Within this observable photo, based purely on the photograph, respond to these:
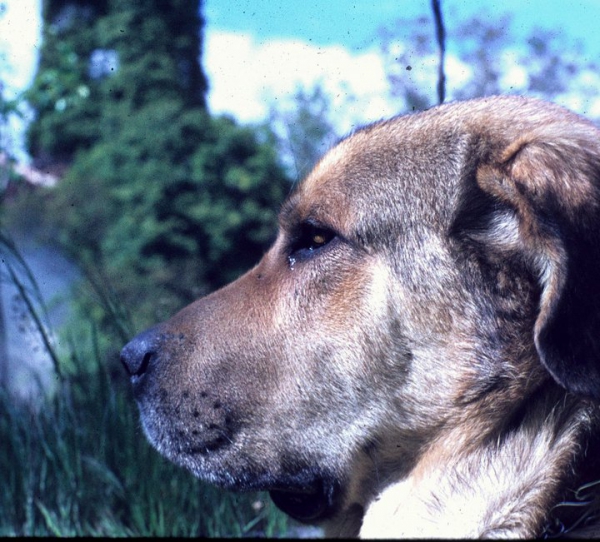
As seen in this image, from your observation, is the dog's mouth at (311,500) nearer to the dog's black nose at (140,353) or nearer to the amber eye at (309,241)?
the dog's black nose at (140,353)

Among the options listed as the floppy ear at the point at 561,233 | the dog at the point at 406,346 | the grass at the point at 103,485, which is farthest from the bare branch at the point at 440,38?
the grass at the point at 103,485

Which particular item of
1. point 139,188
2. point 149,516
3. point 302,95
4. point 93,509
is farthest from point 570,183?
point 139,188

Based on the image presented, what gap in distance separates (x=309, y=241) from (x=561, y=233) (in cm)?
109

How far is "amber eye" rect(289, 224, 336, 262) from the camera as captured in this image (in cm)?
301

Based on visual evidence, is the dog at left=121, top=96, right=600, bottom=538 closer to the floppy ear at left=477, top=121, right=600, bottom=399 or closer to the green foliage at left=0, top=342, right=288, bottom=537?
the floppy ear at left=477, top=121, right=600, bottom=399

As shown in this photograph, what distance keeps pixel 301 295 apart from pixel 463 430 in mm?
790

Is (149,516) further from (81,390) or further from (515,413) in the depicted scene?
(515,413)

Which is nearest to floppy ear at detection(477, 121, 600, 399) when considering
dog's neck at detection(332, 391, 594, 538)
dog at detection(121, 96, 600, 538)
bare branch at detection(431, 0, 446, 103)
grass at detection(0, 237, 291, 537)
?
dog at detection(121, 96, 600, 538)

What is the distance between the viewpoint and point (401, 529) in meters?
2.74

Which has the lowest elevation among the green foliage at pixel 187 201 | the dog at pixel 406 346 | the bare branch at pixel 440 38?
the green foliage at pixel 187 201

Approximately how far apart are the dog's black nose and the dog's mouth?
723 millimetres

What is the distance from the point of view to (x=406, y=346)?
2.74 m

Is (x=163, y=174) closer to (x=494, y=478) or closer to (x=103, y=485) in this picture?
(x=103, y=485)

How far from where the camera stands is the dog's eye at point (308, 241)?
3.01 metres
